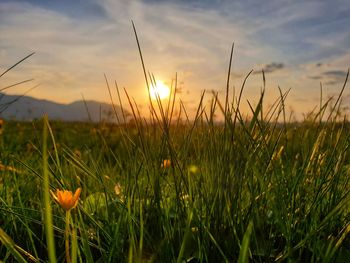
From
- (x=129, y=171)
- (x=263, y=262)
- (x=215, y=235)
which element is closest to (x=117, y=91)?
(x=129, y=171)

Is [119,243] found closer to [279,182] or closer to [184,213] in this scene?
[184,213]

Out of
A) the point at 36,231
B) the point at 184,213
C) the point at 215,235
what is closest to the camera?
the point at 215,235

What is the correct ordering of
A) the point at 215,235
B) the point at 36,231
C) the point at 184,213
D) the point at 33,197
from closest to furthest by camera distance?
1. the point at 215,235
2. the point at 184,213
3. the point at 36,231
4. the point at 33,197

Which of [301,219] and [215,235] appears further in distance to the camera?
[301,219]

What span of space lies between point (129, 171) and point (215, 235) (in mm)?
438

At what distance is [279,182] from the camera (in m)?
1.83

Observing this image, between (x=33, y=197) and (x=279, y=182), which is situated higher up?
(x=279, y=182)

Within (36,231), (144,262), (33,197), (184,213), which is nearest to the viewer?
(144,262)

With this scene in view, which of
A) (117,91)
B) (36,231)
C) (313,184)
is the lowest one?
(36,231)

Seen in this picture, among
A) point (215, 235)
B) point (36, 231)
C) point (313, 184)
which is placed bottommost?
point (36, 231)

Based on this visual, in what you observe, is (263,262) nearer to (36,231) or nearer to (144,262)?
(144,262)

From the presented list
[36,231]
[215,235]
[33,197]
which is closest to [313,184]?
[215,235]

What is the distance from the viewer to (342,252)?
5.20 feet

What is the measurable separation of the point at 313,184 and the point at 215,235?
50cm
